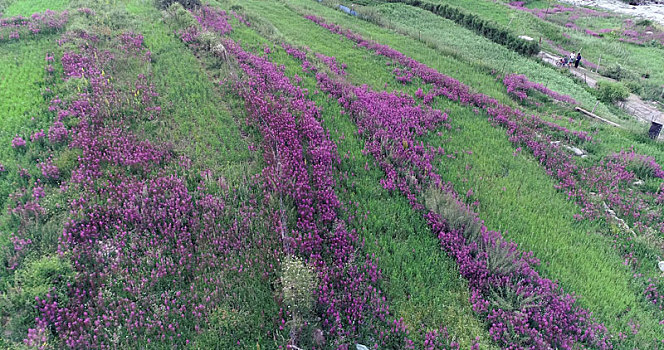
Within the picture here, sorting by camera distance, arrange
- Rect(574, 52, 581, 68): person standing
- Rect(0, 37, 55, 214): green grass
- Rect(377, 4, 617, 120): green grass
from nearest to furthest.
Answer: Rect(0, 37, 55, 214): green grass, Rect(377, 4, 617, 120): green grass, Rect(574, 52, 581, 68): person standing

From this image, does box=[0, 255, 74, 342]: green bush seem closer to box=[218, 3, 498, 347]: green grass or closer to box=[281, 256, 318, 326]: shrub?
box=[281, 256, 318, 326]: shrub

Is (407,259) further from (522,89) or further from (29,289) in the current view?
(522,89)

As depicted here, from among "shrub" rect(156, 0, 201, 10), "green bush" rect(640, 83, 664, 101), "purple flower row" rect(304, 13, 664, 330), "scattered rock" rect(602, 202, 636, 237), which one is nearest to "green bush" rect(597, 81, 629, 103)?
"green bush" rect(640, 83, 664, 101)

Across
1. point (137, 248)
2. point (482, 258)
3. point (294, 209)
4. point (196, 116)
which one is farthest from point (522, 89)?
point (137, 248)

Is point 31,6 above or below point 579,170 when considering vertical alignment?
above

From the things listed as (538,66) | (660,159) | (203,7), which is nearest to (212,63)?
(203,7)

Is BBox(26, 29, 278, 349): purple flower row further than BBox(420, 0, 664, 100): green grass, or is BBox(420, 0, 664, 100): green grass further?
BBox(420, 0, 664, 100): green grass

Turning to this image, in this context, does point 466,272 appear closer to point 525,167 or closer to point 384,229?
point 384,229

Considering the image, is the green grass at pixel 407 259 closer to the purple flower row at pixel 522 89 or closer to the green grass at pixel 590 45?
the purple flower row at pixel 522 89
